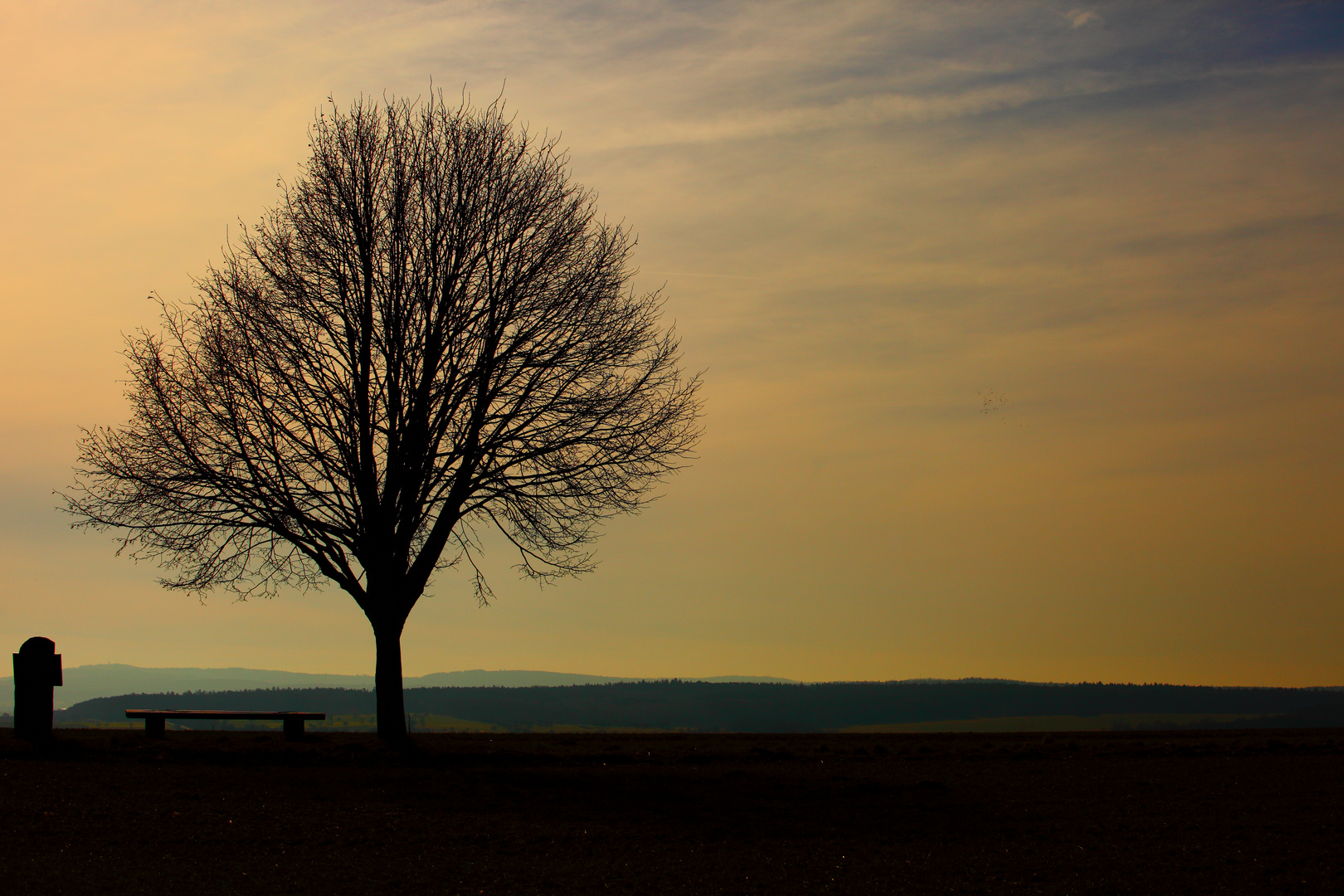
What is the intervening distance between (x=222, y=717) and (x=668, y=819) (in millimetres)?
11229

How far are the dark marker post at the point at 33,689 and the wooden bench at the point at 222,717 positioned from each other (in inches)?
68.0

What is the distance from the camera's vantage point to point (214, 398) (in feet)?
70.2

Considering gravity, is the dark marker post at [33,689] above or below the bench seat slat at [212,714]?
above

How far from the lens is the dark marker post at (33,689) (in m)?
19.5

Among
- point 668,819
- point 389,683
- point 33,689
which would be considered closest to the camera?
point 668,819

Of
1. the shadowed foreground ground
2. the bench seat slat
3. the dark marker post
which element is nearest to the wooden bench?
the bench seat slat

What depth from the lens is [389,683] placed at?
21.4 m

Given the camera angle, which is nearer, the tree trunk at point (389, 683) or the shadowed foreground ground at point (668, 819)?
the shadowed foreground ground at point (668, 819)

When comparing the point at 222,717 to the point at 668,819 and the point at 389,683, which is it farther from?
the point at 668,819

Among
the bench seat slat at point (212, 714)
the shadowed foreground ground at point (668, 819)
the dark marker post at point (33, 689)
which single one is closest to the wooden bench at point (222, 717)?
the bench seat slat at point (212, 714)

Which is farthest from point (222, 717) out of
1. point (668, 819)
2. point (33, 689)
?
point (668, 819)

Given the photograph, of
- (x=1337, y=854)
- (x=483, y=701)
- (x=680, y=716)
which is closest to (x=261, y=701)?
(x=483, y=701)

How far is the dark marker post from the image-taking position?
64.0ft

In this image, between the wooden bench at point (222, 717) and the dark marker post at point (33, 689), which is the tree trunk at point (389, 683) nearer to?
the wooden bench at point (222, 717)
